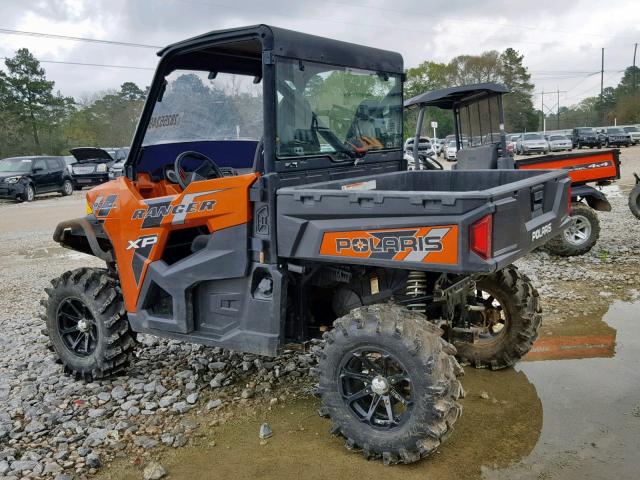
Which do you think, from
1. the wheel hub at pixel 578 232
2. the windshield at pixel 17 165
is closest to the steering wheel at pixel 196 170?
the wheel hub at pixel 578 232

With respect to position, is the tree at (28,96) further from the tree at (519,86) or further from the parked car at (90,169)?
the tree at (519,86)

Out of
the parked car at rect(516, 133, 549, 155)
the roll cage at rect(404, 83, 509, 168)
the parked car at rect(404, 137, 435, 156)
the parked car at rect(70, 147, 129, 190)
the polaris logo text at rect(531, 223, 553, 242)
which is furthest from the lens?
the parked car at rect(516, 133, 549, 155)

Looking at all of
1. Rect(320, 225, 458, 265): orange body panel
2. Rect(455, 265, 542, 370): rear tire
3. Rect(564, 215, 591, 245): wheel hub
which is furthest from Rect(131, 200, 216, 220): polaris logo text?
Rect(564, 215, 591, 245): wheel hub

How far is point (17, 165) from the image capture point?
65.3 feet

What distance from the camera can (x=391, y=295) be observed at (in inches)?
147

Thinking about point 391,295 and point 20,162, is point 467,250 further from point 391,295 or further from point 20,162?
point 20,162

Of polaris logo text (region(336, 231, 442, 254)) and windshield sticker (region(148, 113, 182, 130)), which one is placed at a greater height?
windshield sticker (region(148, 113, 182, 130))

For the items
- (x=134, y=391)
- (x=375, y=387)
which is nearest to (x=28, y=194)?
(x=134, y=391)

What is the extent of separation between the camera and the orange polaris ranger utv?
124 inches

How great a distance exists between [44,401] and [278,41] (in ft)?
10.0

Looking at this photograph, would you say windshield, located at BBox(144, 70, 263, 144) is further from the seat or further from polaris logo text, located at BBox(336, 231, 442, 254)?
the seat

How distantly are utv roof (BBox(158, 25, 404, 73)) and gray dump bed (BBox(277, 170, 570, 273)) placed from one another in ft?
2.79

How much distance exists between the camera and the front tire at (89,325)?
14.6ft

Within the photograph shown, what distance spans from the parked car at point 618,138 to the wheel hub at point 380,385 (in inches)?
1523
